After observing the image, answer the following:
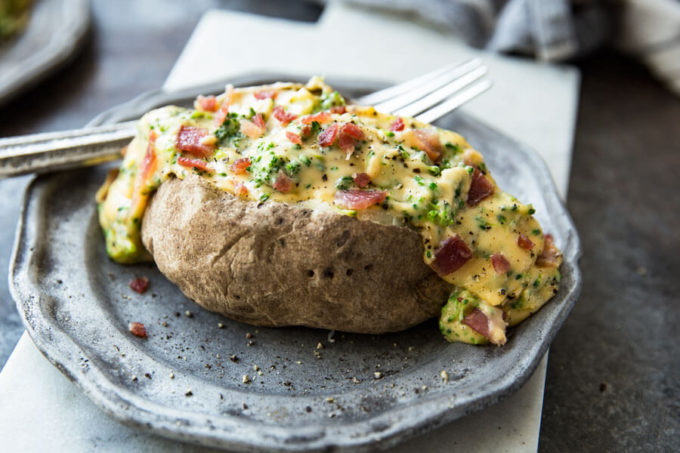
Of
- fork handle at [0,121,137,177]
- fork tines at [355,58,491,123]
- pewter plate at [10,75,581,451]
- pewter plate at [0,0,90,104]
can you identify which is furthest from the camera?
pewter plate at [0,0,90,104]

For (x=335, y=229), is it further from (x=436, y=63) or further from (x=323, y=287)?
(x=436, y=63)

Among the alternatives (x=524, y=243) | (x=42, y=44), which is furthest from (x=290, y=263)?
(x=42, y=44)

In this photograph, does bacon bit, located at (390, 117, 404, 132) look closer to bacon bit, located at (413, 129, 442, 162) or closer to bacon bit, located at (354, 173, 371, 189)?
bacon bit, located at (413, 129, 442, 162)

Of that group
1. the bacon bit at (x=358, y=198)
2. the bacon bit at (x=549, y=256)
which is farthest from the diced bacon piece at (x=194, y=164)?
the bacon bit at (x=549, y=256)

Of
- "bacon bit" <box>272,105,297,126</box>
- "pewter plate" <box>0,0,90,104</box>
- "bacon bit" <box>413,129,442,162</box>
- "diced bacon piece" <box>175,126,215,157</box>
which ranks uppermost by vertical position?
"bacon bit" <box>272,105,297,126</box>

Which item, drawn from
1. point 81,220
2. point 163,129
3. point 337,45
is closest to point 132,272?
point 81,220

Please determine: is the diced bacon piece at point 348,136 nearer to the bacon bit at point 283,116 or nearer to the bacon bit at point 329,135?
the bacon bit at point 329,135

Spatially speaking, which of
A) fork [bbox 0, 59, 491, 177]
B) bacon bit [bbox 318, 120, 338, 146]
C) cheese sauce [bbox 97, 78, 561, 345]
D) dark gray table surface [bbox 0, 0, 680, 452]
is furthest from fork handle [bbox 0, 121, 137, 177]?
bacon bit [bbox 318, 120, 338, 146]
